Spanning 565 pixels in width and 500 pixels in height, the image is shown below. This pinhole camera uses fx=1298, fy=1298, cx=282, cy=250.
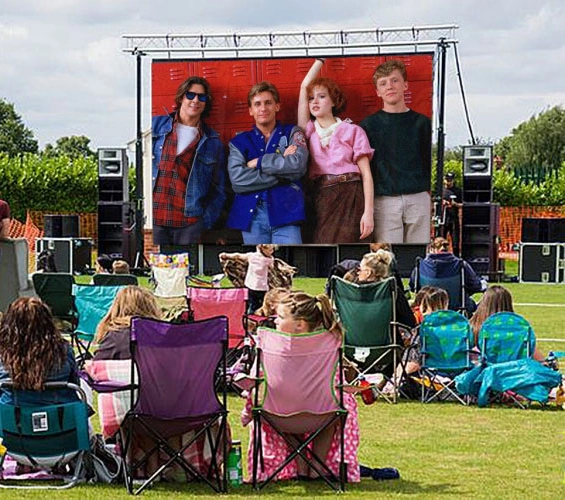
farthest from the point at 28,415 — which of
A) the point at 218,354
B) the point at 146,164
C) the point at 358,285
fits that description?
the point at 146,164

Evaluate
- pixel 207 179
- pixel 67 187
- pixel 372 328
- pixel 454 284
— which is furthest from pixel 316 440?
pixel 67 187

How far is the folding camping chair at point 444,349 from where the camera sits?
365 inches

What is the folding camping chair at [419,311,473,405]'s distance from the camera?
928 centimetres

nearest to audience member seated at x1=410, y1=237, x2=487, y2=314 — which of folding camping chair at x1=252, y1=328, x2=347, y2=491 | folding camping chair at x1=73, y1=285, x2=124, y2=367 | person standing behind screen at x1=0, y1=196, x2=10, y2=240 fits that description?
folding camping chair at x1=73, y1=285, x2=124, y2=367

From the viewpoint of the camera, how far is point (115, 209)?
82.4ft

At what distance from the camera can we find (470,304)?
12.7 m

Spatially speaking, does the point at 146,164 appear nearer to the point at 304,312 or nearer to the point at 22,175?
the point at 22,175

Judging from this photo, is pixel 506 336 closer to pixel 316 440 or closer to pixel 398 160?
pixel 316 440

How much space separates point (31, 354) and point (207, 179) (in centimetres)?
1672

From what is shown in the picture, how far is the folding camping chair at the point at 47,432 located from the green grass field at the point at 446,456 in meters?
0.18

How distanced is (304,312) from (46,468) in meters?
1.48

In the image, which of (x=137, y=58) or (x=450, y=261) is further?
(x=137, y=58)

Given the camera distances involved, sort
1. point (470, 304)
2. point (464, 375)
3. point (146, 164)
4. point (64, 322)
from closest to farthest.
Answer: point (464, 375)
point (64, 322)
point (470, 304)
point (146, 164)

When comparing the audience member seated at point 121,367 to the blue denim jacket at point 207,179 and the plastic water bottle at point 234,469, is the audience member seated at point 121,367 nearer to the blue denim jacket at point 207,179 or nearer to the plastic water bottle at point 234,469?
the plastic water bottle at point 234,469
